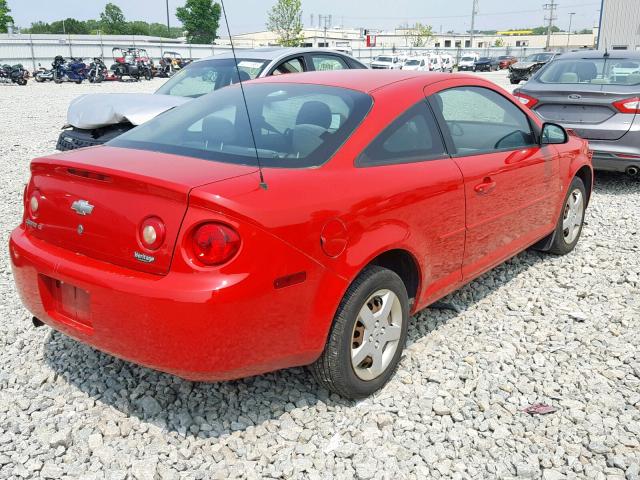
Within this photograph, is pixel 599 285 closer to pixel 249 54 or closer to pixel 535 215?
pixel 535 215

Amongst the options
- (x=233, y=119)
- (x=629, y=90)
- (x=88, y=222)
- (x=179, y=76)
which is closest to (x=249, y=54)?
(x=179, y=76)

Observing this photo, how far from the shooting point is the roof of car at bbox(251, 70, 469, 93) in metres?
3.49

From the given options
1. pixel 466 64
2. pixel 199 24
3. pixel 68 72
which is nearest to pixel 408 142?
pixel 68 72

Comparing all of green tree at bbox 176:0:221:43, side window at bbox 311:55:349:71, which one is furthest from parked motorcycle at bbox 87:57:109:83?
green tree at bbox 176:0:221:43

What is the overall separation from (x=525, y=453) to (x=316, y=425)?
0.95 m

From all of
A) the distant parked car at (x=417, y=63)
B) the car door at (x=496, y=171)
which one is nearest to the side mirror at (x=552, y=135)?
the car door at (x=496, y=171)

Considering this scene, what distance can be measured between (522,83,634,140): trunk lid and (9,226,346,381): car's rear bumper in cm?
552

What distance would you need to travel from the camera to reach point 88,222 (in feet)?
8.93

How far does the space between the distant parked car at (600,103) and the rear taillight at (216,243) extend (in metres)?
5.88

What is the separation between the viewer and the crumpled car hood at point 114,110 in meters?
6.64

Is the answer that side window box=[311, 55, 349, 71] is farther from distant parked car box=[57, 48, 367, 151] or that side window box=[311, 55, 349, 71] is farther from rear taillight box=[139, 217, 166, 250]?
rear taillight box=[139, 217, 166, 250]

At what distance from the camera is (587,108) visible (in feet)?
23.7

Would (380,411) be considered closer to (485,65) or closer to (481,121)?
(481,121)

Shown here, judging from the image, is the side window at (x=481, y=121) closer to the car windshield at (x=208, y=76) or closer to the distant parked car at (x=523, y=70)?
the car windshield at (x=208, y=76)
